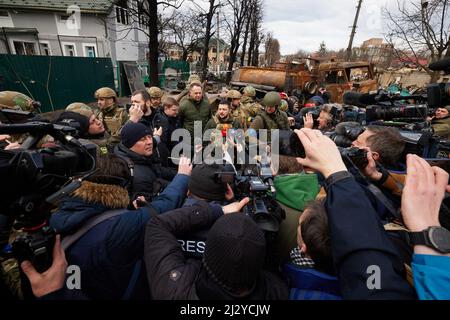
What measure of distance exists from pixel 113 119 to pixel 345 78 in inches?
479

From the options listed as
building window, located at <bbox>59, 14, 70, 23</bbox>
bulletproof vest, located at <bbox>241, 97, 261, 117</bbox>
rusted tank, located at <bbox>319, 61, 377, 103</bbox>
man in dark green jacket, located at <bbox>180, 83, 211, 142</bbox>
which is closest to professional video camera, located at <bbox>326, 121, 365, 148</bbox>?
man in dark green jacket, located at <bbox>180, 83, 211, 142</bbox>

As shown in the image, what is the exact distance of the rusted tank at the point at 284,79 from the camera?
1311 cm

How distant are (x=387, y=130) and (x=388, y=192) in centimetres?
50

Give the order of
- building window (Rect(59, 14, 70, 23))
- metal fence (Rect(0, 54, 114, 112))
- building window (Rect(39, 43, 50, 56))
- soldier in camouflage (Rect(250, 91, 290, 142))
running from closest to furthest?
soldier in camouflage (Rect(250, 91, 290, 142))
metal fence (Rect(0, 54, 114, 112))
building window (Rect(39, 43, 50, 56))
building window (Rect(59, 14, 70, 23))

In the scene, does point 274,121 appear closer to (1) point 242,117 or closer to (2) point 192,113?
(1) point 242,117

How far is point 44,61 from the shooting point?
10.6m

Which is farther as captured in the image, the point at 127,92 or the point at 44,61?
the point at 127,92

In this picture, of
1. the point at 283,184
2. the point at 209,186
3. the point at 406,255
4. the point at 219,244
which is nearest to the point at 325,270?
the point at 406,255

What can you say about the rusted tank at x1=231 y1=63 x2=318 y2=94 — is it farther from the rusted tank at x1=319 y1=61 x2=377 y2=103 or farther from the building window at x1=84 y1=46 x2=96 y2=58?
the building window at x1=84 y1=46 x2=96 y2=58

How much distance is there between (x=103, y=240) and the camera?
4.72 feet

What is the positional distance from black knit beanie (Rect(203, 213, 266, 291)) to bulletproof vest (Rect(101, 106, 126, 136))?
3.59 metres

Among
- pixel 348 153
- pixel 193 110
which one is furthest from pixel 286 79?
pixel 348 153

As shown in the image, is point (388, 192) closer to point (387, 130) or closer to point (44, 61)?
point (387, 130)

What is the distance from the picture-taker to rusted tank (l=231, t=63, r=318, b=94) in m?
13.1
